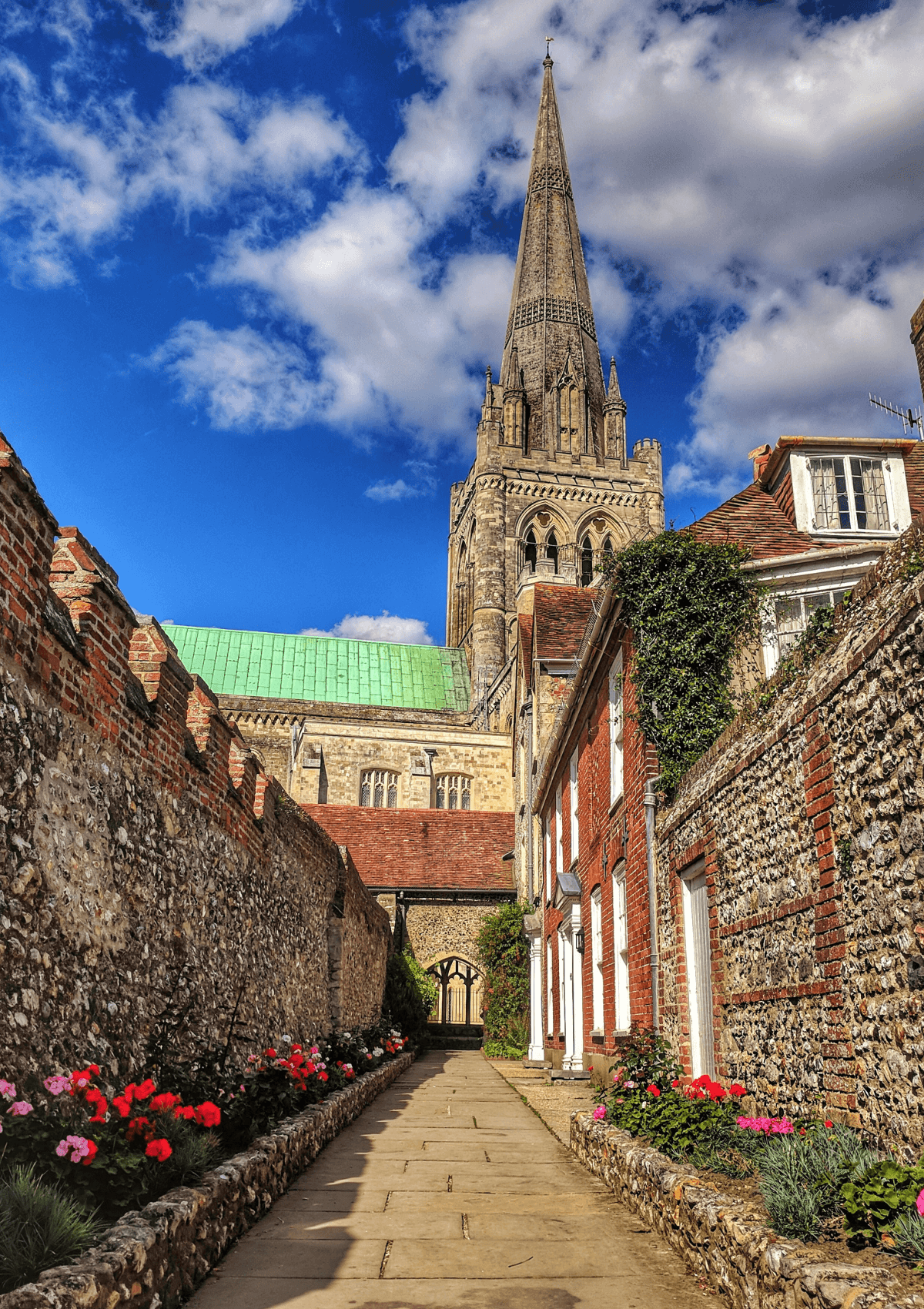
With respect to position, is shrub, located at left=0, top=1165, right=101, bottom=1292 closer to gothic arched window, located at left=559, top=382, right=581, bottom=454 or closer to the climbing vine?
the climbing vine

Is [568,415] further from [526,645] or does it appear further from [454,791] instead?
[526,645]

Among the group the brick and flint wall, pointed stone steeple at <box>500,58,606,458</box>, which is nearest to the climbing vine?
the brick and flint wall

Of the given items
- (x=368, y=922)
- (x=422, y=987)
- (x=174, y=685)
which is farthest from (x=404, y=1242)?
(x=422, y=987)

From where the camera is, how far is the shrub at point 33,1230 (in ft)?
10.9

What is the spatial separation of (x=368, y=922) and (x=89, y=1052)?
13597mm

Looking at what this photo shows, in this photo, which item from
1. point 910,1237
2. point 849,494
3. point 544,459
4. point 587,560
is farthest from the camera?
point 544,459

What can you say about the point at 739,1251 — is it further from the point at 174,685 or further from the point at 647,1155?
the point at 174,685

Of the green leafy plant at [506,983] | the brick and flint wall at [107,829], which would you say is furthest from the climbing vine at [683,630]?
the green leafy plant at [506,983]

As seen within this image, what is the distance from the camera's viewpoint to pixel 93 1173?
14.0 feet

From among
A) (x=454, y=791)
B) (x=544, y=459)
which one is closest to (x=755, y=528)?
(x=454, y=791)

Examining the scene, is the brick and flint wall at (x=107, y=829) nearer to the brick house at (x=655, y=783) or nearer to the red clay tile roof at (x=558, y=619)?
the brick house at (x=655, y=783)

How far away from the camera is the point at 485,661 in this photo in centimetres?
5597

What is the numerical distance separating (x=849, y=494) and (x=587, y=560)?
47.2 m

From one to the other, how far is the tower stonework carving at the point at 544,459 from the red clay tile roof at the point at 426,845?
2135cm
